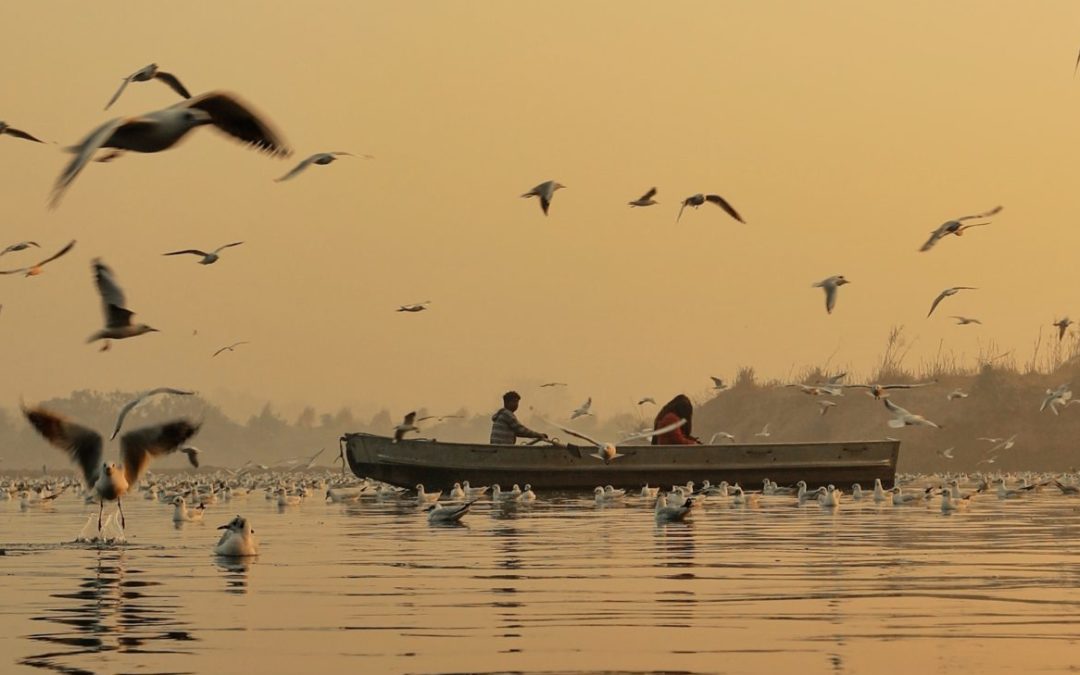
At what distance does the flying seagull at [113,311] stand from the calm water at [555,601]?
8.22 feet

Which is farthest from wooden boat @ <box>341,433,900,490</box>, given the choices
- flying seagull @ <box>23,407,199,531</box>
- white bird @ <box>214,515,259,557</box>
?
white bird @ <box>214,515,259,557</box>

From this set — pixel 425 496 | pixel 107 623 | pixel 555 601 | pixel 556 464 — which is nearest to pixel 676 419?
pixel 556 464

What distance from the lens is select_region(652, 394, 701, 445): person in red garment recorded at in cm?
4738

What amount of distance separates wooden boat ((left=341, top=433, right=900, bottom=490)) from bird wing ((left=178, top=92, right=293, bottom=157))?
28.2m

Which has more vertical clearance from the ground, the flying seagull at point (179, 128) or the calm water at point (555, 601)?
the flying seagull at point (179, 128)

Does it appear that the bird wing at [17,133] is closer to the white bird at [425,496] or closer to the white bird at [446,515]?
the white bird at [446,515]

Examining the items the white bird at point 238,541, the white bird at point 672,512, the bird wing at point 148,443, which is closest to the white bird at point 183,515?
the white bird at point 672,512

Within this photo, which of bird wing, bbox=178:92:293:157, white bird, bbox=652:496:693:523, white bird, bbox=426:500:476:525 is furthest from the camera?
white bird, bbox=652:496:693:523

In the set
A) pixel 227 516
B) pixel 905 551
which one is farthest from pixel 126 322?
pixel 227 516

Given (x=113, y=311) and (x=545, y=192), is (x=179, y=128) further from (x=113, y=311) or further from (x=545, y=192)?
(x=545, y=192)

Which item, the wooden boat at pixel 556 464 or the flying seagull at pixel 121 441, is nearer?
the flying seagull at pixel 121 441

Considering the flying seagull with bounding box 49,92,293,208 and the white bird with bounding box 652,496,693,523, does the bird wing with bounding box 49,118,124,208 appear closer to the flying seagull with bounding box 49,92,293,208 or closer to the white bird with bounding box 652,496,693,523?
the flying seagull with bounding box 49,92,293,208

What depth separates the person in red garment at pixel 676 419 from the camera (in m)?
47.4

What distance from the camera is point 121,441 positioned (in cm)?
2227
